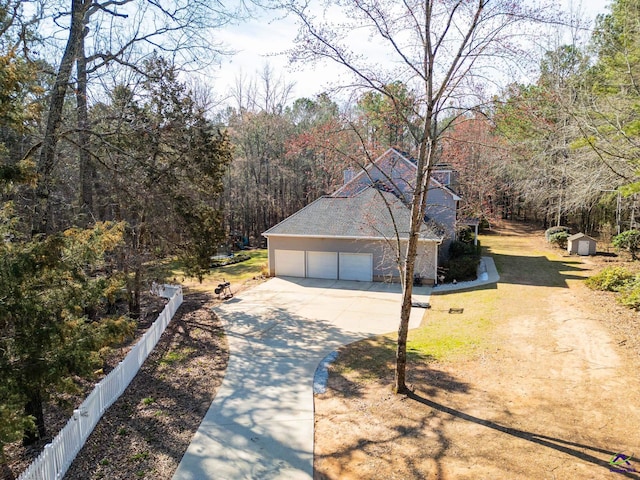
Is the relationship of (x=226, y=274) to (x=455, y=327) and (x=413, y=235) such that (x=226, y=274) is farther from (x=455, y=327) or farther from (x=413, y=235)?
(x=413, y=235)

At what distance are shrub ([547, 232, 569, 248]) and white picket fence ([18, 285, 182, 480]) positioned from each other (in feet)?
83.2

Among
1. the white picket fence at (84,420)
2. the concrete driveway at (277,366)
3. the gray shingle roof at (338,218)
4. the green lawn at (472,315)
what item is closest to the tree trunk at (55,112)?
the white picket fence at (84,420)

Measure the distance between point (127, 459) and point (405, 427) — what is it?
15.2ft

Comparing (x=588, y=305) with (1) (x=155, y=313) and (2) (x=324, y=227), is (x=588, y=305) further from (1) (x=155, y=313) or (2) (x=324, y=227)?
(1) (x=155, y=313)

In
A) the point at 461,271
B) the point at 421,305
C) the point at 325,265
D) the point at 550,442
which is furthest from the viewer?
the point at 325,265

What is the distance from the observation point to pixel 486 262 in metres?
23.9

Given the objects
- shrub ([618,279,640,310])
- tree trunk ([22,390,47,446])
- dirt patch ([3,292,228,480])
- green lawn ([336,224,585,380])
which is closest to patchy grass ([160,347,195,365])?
dirt patch ([3,292,228,480])

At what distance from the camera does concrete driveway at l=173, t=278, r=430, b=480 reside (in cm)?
658

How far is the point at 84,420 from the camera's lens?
6941 millimetres

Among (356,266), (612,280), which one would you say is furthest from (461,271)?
(612,280)

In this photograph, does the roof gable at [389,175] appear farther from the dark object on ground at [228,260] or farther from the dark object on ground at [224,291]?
the dark object on ground at [228,260]

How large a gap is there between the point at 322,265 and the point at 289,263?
186 cm

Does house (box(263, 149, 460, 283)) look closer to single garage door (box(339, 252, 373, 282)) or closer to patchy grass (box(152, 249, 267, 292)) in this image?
single garage door (box(339, 252, 373, 282))

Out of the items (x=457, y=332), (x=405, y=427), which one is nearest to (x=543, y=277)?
(x=457, y=332)
